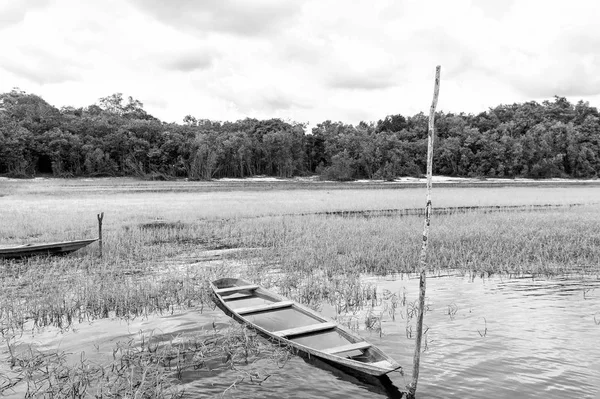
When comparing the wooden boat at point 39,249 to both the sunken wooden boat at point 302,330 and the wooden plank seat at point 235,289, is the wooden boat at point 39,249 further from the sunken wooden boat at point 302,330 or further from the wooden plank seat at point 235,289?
the wooden plank seat at point 235,289

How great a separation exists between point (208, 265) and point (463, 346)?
26.7 ft

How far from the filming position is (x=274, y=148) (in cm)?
8100

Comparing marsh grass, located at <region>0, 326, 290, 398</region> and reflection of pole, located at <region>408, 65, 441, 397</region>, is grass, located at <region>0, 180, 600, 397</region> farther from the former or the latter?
reflection of pole, located at <region>408, 65, 441, 397</region>

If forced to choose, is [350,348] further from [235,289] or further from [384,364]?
[235,289]

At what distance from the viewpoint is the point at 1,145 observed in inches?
2404

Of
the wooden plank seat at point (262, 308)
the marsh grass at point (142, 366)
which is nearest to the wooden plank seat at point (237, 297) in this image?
the wooden plank seat at point (262, 308)

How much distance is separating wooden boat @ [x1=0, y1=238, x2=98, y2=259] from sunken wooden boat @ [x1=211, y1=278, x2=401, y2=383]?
6.76 meters

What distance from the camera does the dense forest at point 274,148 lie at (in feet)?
230

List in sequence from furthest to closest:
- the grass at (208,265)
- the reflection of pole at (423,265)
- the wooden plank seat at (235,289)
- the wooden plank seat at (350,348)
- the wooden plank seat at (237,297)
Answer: the wooden plank seat at (237,297) < the wooden plank seat at (235,289) < the grass at (208,265) < the wooden plank seat at (350,348) < the reflection of pole at (423,265)

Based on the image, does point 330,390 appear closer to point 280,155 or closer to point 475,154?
point 280,155

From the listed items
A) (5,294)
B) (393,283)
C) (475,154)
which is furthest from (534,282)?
(475,154)

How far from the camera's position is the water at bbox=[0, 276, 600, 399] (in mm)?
6133

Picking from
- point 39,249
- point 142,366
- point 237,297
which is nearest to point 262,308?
point 237,297

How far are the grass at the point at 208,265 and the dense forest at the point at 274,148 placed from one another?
159 ft
